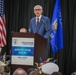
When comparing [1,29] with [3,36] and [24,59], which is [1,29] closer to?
[3,36]

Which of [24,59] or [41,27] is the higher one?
[41,27]

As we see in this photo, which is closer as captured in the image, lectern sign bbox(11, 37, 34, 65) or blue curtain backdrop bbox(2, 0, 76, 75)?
lectern sign bbox(11, 37, 34, 65)

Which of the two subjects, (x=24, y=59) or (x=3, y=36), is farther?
(x=3, y=36)

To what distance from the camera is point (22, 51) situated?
301cm

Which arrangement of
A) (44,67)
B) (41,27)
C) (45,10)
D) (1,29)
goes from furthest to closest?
(45,10)
(1,29)
(41,27)
(44,67)

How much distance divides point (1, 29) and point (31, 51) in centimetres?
419

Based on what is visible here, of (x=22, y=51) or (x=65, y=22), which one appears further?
(x=65, y=22)

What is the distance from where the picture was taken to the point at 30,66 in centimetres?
303

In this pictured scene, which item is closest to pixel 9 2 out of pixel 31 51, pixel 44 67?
pixel 31 51

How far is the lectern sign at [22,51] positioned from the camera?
301cm

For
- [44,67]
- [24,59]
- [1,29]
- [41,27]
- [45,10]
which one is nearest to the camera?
[44,67]

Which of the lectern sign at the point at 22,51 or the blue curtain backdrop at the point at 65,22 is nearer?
the lectern sign at the point at 22,51

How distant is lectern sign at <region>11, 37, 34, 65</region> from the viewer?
301 cm

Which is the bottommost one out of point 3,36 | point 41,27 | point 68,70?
point 68,70
